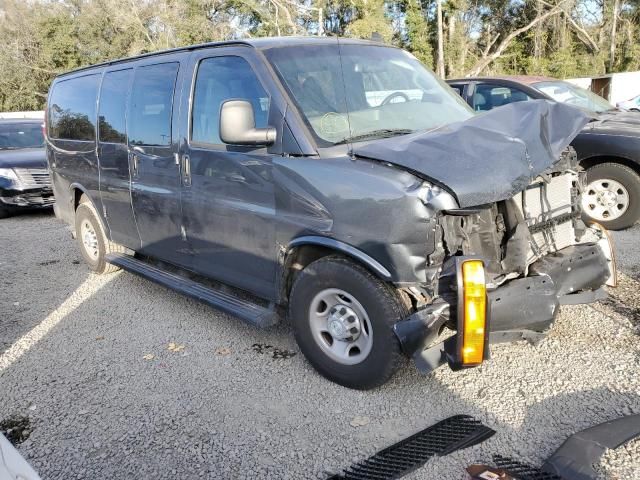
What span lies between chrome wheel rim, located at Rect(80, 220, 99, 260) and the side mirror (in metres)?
3.29

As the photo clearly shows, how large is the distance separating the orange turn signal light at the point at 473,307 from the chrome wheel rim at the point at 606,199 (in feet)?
14.1

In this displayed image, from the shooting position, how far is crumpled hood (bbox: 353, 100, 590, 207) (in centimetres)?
289

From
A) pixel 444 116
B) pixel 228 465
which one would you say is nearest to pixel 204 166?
pixel 444 116

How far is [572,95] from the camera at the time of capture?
25.8ft

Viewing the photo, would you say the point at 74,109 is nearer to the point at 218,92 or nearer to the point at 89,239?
the point at 89,239

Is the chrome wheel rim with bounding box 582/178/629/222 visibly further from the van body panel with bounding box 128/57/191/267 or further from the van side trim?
the van body panel with bounding box 128/57/191/267

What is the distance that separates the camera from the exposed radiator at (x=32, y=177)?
964 centimetres

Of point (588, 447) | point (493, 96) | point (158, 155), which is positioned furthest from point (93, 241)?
point (493, 96)

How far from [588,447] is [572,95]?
6.43 meters

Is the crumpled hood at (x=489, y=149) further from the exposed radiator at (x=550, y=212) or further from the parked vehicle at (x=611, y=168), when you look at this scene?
the parked vehicle at (x=611, y=168)

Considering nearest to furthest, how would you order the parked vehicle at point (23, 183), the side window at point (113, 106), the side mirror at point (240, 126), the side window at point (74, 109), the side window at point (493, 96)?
the side mirror at point (240, 126) < the side window at point (113, 106) < the side window at point (74, 109) < the side window at point (493, 96) < the parked vehicle at point (23, 183)

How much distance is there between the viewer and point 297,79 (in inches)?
141

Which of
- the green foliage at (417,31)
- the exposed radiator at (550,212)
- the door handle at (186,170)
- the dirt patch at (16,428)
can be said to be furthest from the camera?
the green foliage at (417,31)

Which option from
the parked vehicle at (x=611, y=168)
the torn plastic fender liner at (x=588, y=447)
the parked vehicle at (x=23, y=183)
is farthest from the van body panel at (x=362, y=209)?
the parked vehicle at (x=23, y=183)
